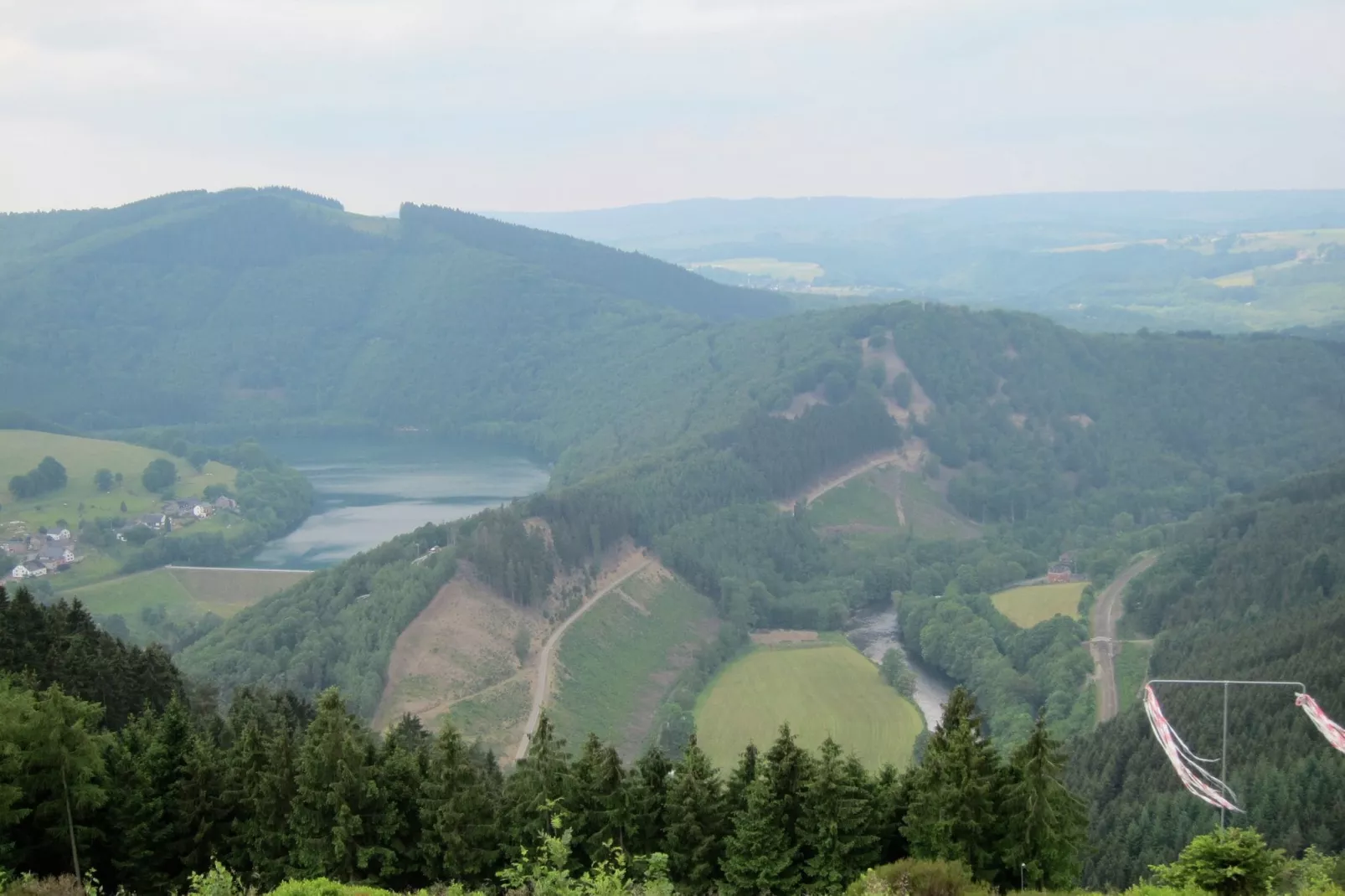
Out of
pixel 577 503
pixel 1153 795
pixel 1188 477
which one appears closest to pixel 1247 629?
pixel 1153 795

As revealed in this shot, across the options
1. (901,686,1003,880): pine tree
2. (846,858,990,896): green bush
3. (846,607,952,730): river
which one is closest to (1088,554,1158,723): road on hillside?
(846,607,952,730): river

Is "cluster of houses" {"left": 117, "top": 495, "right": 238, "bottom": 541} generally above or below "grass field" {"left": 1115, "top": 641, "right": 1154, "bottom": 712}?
above

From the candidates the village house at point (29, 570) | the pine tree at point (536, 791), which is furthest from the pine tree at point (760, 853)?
the village house at point (29, 570)

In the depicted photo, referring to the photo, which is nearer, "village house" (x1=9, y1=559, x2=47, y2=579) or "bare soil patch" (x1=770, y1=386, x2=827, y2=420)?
"village house" (x1=9, y1=559, x2=47, y2=579)

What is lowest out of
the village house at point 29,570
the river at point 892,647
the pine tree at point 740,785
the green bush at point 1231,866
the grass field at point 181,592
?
the river at point 892,647

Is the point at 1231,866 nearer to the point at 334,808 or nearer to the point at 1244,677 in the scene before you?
the point at 334,808

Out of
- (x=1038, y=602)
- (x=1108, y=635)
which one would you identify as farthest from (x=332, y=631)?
(x=1038, y=602)

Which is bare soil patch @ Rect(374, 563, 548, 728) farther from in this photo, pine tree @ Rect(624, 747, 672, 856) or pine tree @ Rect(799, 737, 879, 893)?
pine tree @ Rect(799, 737, 879, 893)

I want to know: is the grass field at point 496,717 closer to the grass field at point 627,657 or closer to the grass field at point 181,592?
the grass field at point 627,657
